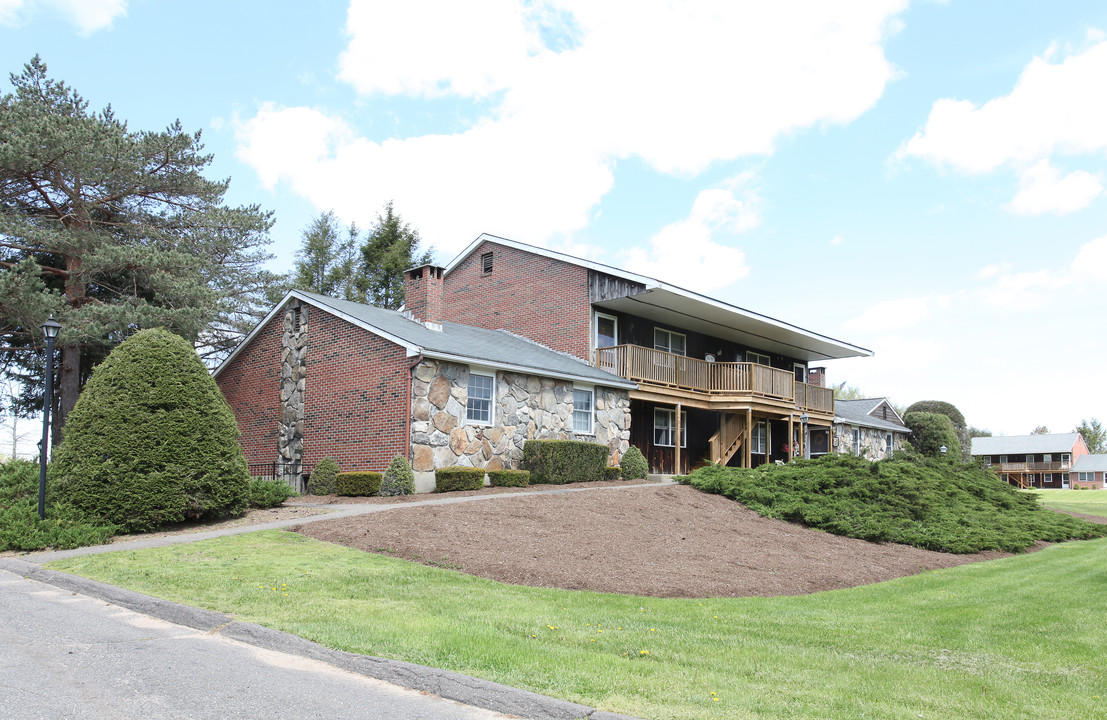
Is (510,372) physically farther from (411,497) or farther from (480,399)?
(411,497)

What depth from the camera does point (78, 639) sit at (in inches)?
255

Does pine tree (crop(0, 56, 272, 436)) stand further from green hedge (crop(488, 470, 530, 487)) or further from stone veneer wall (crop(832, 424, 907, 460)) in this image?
stone veneer wall (crop(832, 424, 907, 460))

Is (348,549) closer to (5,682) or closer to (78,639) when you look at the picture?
(78,639)

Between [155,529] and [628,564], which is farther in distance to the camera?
[155,529]

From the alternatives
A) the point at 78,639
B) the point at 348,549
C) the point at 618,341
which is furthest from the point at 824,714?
the point at 618,341

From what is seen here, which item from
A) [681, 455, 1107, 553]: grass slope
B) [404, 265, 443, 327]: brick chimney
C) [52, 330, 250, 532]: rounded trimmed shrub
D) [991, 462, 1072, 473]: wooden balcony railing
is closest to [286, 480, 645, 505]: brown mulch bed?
[52, 330, 250, 532]: rounded trimmed shrub

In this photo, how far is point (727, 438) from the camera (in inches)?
1083

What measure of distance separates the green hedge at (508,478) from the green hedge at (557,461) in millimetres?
677

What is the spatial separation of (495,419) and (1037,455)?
72.7 m

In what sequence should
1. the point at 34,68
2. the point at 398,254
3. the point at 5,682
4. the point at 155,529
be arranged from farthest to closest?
1. the point at 398,254
2. the point at 34,68
3. the point at 155,529
4. the point at 5,682

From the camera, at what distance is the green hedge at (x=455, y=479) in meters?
17.3

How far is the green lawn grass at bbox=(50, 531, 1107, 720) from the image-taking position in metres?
5.22

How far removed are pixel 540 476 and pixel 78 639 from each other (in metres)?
13.0

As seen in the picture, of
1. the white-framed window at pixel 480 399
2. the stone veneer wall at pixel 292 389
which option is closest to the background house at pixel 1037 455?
the white-framed window at pixel 480 399
